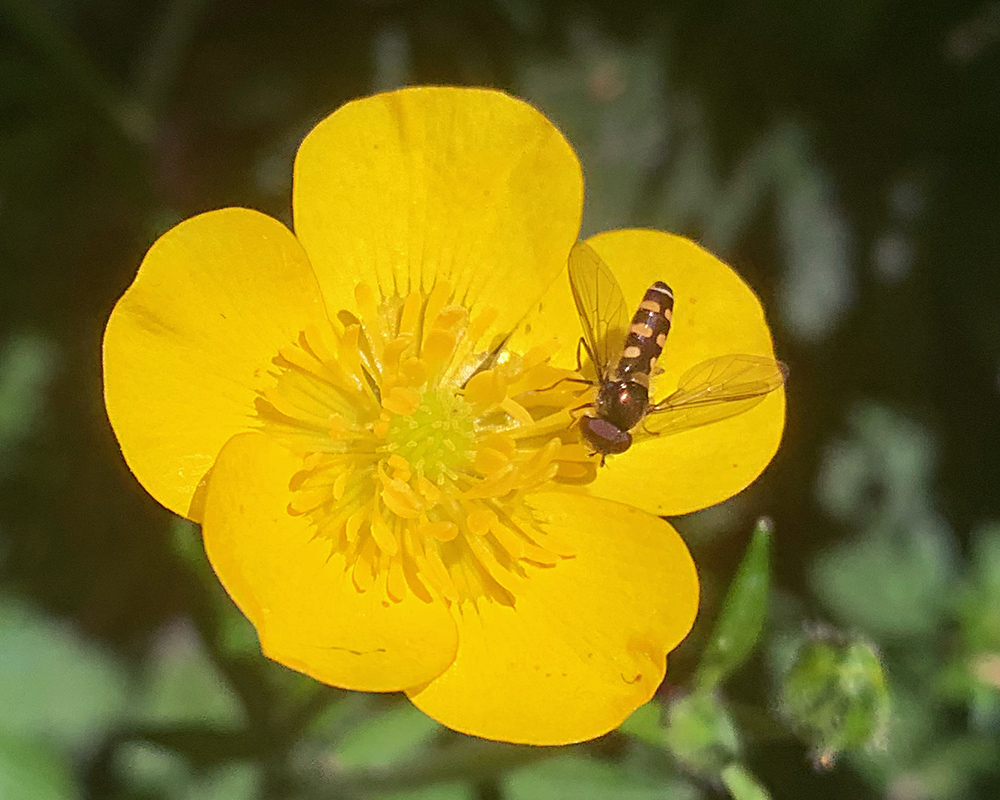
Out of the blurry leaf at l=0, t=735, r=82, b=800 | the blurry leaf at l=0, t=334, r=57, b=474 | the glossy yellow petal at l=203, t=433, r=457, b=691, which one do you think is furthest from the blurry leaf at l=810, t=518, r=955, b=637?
the blurry leaf at l=0, t=334, r=57, b=474

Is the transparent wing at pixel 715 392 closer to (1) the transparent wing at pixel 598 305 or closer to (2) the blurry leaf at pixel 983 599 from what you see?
(1) the transparent wing at pixel 598 305

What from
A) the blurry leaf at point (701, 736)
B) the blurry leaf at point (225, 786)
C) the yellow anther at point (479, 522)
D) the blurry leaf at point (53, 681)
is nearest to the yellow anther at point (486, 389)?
the yellow anther at point (479, 522)


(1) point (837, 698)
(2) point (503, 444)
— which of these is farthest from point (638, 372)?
(1) point (837, 698)

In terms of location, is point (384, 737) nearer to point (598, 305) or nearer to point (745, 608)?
point (745, 608)

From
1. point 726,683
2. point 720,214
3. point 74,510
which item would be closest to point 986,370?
point 720,214

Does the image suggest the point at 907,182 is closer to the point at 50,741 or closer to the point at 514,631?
the point at 514,631

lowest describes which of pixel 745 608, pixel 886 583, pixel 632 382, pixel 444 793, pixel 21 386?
pixel 886 583
